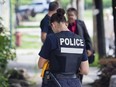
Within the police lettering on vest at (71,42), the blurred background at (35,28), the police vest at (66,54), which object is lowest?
the blurred background at (35,28)

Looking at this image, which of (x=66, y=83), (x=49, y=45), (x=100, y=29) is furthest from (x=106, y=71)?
(x=100, y=29)

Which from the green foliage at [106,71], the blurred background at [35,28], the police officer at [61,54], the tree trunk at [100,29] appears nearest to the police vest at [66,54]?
the police officer at [61,54]

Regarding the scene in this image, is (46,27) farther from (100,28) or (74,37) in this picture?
(100,28)

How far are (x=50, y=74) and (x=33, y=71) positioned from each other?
929 centimetres

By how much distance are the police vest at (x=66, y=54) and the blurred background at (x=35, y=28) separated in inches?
179

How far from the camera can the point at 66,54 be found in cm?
689

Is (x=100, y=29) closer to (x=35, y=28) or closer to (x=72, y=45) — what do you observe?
(x=72, y=45)

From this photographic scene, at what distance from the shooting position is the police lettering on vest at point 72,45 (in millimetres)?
6871

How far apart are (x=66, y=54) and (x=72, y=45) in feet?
0.43

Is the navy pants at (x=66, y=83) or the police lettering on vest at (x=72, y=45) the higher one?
the police lettering on vest at (x=72, y=45)

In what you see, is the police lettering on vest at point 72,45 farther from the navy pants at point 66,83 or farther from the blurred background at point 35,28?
the blurred background at point 35,28

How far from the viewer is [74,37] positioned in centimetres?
695

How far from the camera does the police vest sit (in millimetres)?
6863

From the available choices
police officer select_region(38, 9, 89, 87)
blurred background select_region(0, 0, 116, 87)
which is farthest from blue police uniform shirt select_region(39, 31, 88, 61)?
blurred background select_region(0, 0, 116, 87)
